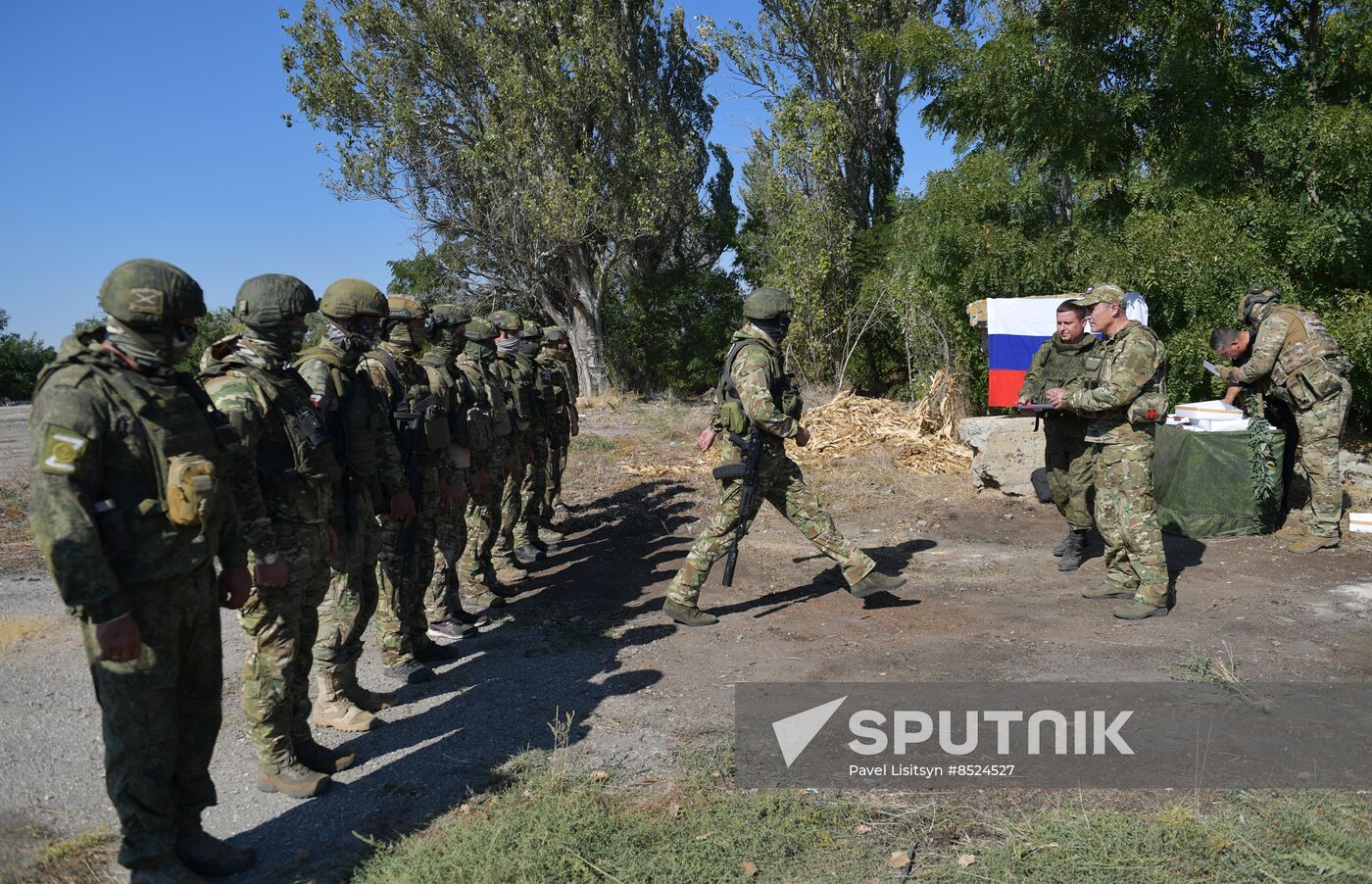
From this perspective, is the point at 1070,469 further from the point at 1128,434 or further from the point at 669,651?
the point at 669,651

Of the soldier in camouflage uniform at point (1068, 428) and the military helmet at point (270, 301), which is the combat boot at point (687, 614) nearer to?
the soldier in camouflage uniform at point (1068, 428)

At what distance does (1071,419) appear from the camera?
6504 millimetres

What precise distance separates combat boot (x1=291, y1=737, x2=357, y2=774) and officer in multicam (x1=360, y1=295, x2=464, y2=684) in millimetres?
1004

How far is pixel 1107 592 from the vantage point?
234 inches

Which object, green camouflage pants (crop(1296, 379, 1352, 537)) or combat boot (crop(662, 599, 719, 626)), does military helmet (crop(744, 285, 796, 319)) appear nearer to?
combat boot (crop(662, 599, 719, 626))

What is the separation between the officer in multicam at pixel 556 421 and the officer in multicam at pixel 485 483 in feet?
5.54

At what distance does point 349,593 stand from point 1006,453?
690 cm

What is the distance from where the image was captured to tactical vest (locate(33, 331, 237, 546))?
277cm

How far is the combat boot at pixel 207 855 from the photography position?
3088mm

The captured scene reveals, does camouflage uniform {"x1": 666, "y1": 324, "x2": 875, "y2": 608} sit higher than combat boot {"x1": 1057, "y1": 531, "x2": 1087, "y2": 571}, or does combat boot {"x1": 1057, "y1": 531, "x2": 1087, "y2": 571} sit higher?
camouflage uniform {"x1": 666, "y1": 324, "x2": 875, "y2": 608}

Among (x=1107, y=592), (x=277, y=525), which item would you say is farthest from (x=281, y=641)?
(x=1107, y=592)

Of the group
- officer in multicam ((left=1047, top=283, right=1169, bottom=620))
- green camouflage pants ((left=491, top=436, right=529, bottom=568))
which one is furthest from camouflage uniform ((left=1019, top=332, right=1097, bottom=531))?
green camouflage pants ((left=491, top=436, right=529, bottom=568))

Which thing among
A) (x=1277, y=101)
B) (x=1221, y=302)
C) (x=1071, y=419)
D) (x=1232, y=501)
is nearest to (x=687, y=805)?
(x=1071, y=419)

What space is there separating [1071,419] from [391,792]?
16.9 feet
